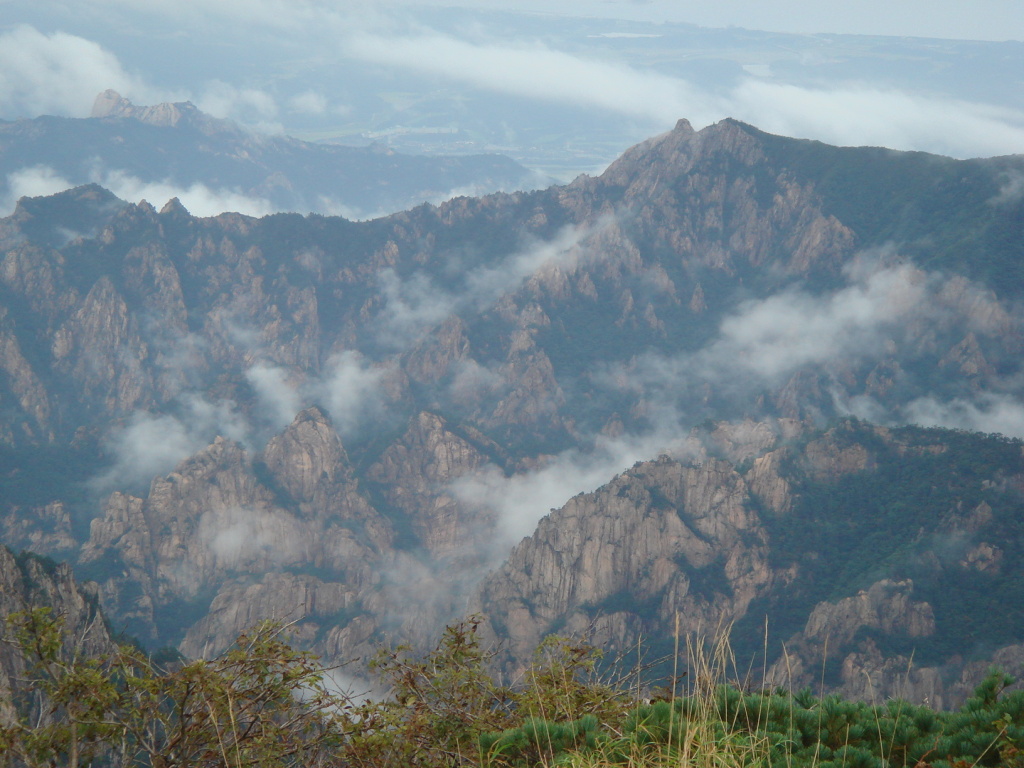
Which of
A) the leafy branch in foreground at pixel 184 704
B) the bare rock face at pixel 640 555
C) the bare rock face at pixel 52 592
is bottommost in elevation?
the bare rock face at pixel 640 555

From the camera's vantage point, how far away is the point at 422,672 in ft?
56.0

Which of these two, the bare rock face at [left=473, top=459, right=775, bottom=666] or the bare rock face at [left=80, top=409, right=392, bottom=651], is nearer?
the bare rock face at [left=473, top=459, right=775, bottom=666]

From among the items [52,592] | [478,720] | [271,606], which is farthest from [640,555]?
[478,720]

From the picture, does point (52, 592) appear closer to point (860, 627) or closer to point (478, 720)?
point (478, 720)

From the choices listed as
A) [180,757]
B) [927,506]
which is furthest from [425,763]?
[927,506]

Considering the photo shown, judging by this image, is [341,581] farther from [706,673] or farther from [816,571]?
[706,673]

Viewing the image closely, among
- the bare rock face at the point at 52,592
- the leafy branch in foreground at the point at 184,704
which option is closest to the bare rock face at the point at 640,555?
the bare rock face at the point at 52,592

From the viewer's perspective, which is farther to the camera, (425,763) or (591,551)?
(591,551)

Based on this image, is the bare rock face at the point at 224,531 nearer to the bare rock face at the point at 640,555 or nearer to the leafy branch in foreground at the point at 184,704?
the bare rock face at the point at 640,555

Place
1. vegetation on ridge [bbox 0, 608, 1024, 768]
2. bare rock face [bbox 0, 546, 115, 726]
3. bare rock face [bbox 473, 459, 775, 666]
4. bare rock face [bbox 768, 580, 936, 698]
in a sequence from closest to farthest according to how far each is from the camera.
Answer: vegetation on ridge [bbox 0, 608, 1024, 768] < bare rock face [bbox 0, 546, 115, 726] < bare rock face [bbox 768, 580, 936, 698] < bare rock face [bbox 473, 459, 775, 666]

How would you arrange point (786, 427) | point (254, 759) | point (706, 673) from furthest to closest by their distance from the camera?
point (786, 427), point (254, 759), point (706, 673)

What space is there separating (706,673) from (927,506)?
122 metres

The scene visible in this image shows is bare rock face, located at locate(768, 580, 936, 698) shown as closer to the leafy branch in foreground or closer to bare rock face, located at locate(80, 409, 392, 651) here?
the leafy branch in foreground

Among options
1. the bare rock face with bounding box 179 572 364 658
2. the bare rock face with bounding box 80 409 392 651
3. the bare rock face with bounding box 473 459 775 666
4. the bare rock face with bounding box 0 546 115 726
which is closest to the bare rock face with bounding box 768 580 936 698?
the bare rock face with bounding box 473 459 775 666
